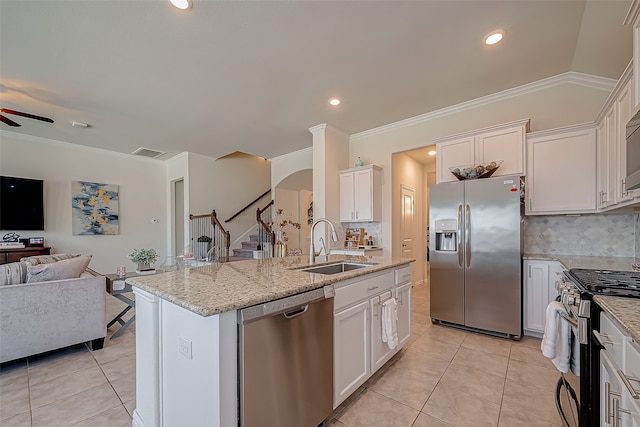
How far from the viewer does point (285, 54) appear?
2676 mm

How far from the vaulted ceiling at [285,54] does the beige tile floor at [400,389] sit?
108 inches

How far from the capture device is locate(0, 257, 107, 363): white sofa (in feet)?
7.44

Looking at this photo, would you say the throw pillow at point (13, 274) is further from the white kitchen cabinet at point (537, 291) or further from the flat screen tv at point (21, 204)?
the white kitchen cabinet at point (537, 291)

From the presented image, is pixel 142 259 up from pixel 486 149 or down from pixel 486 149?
down

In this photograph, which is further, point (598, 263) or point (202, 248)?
point (202, 248)

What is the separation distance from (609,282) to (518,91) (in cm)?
280

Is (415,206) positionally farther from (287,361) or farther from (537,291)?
(287,361)

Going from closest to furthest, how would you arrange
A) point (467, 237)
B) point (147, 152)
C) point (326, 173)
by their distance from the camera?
point (467, 237), point (326, 173), point (147, 152)

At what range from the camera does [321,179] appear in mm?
4566

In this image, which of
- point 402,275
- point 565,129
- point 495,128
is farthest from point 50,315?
point 565,129

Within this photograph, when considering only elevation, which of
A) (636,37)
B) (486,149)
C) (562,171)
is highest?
(636,37)

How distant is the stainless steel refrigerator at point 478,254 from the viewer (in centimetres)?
289

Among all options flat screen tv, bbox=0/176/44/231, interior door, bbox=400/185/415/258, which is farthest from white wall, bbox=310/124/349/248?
flat screen tv, bbox=0/176/44/231

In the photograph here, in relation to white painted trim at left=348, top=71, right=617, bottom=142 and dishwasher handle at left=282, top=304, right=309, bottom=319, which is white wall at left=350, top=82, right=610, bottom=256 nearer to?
white painted trim at left=348, top=71, right=617, bottom=142
